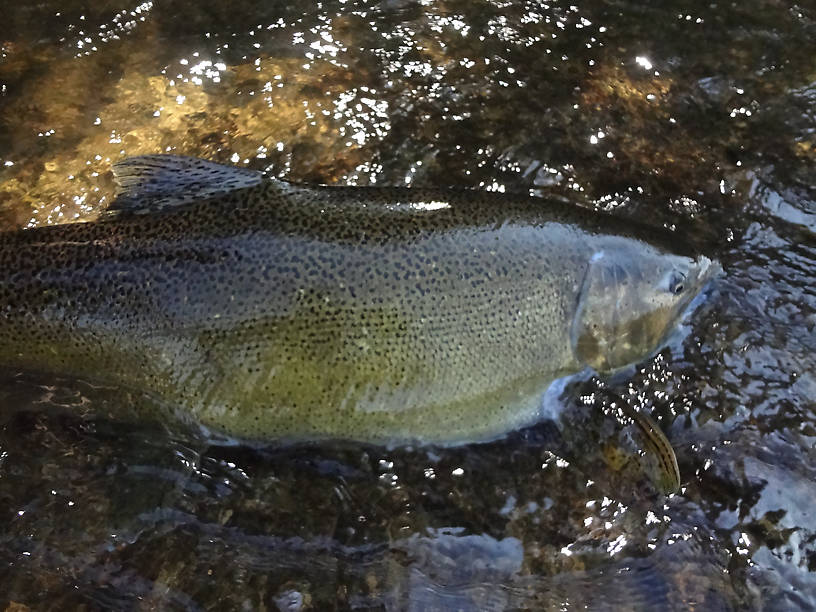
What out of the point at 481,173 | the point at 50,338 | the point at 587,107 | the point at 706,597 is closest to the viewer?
the point at 706,597

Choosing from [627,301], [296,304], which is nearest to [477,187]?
[627,301]

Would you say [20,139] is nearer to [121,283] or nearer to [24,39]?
[24,39]

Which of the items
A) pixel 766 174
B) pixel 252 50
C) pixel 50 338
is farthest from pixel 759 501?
pixel 252 50

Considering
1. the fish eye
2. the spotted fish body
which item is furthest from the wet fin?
the fish eye

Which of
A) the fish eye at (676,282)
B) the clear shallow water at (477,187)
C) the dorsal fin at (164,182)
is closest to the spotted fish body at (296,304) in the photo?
the dorsal fin at (164,182)

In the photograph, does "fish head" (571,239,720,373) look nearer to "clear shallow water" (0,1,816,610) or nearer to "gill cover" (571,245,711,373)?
"gill cover" (571,245,711,373)

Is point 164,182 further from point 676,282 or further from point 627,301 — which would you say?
point 676,282

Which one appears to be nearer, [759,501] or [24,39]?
[759,501]

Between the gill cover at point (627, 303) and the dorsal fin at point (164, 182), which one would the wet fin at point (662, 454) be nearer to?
the gill cover at point (627, 303)
